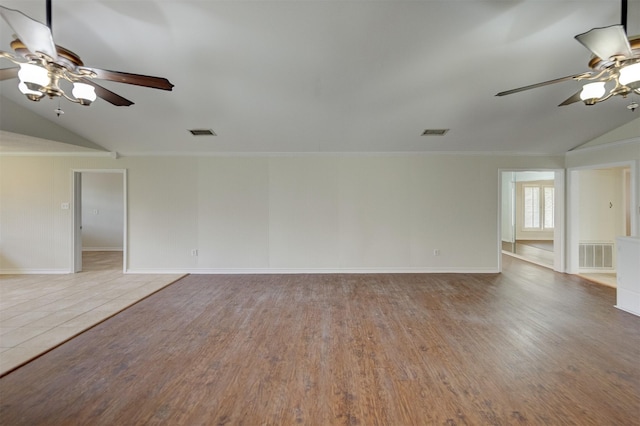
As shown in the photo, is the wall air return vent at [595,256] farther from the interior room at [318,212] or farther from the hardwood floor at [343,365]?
the hardwood floor at [343,365]

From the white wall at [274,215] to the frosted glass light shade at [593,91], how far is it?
116 inches

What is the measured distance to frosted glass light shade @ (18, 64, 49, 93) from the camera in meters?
1.82

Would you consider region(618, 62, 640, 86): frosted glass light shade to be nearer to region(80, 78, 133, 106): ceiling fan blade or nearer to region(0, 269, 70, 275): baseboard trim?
region(80, 78, 133, 106): ceiling fan blade

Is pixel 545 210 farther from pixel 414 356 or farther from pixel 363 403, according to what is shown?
pixel 363 403

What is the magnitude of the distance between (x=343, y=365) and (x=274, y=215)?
3414mm

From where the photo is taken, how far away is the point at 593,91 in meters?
2.22

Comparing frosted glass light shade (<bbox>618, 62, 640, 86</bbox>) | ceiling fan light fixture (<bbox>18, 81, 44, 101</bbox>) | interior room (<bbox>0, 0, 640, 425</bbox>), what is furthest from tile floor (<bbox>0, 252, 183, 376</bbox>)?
frosted glass light shade (<bbox>618, 62, 640, 86</bbox>)

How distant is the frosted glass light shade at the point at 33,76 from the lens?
71.6 inches

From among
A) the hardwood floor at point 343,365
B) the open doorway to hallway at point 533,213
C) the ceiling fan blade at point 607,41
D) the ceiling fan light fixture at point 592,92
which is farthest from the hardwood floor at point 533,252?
the ceiling fan blade at point 607,41

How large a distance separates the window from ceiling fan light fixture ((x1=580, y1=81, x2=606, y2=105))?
8.26 metres

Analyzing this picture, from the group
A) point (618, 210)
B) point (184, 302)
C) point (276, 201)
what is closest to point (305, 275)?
point (276, 201)

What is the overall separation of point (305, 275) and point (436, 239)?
264 centimetres

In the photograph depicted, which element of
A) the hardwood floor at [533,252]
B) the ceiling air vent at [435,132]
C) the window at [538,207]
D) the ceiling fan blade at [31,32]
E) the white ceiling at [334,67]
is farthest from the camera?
the window at [538,207]

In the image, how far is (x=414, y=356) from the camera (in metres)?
2.37
